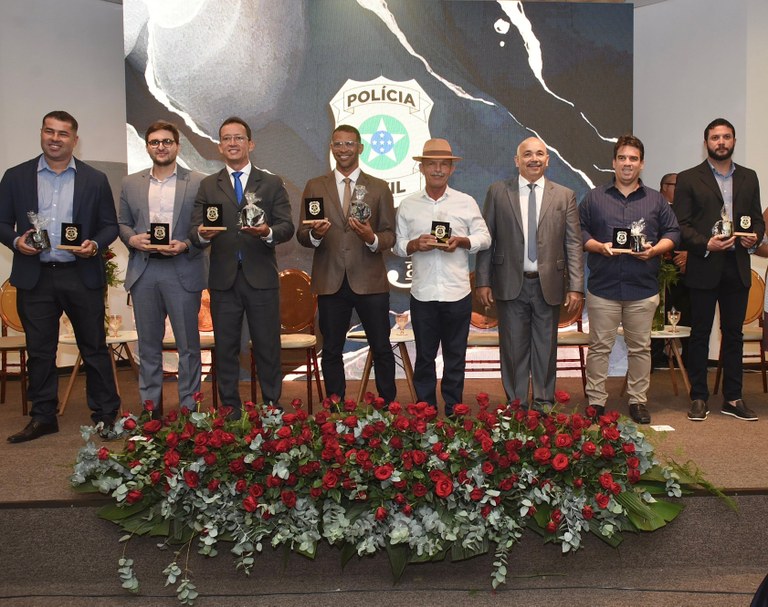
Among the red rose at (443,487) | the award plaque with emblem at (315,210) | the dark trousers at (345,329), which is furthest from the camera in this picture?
the dark trousers at (345,329)

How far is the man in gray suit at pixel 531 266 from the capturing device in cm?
447

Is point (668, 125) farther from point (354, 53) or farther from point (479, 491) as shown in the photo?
point (479, 491)

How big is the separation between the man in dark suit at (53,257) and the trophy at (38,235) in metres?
0.07

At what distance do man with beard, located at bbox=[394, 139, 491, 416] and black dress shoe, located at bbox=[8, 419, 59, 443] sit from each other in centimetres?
207

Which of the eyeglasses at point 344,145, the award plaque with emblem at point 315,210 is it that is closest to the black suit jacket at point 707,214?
the eyeglasses at point 344,145

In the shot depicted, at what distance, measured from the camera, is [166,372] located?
258 inches

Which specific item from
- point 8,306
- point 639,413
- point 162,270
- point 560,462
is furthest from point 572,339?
point 8,306

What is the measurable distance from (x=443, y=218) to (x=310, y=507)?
6.73 ft

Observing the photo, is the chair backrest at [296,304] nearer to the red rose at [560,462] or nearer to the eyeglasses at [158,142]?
the eyeglasses at [158,142]

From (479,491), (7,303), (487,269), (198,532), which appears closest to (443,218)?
(487,269)

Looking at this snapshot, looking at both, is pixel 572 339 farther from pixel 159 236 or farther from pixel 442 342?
pixel 159 236

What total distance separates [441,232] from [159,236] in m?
1.47

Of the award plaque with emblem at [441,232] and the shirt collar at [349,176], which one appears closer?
the award plaque with emblem at [441,232]

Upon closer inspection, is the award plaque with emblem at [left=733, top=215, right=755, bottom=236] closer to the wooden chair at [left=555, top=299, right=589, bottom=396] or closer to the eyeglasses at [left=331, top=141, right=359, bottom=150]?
the wooden chair at [left=555, top=299, right=589, bottom=396]
